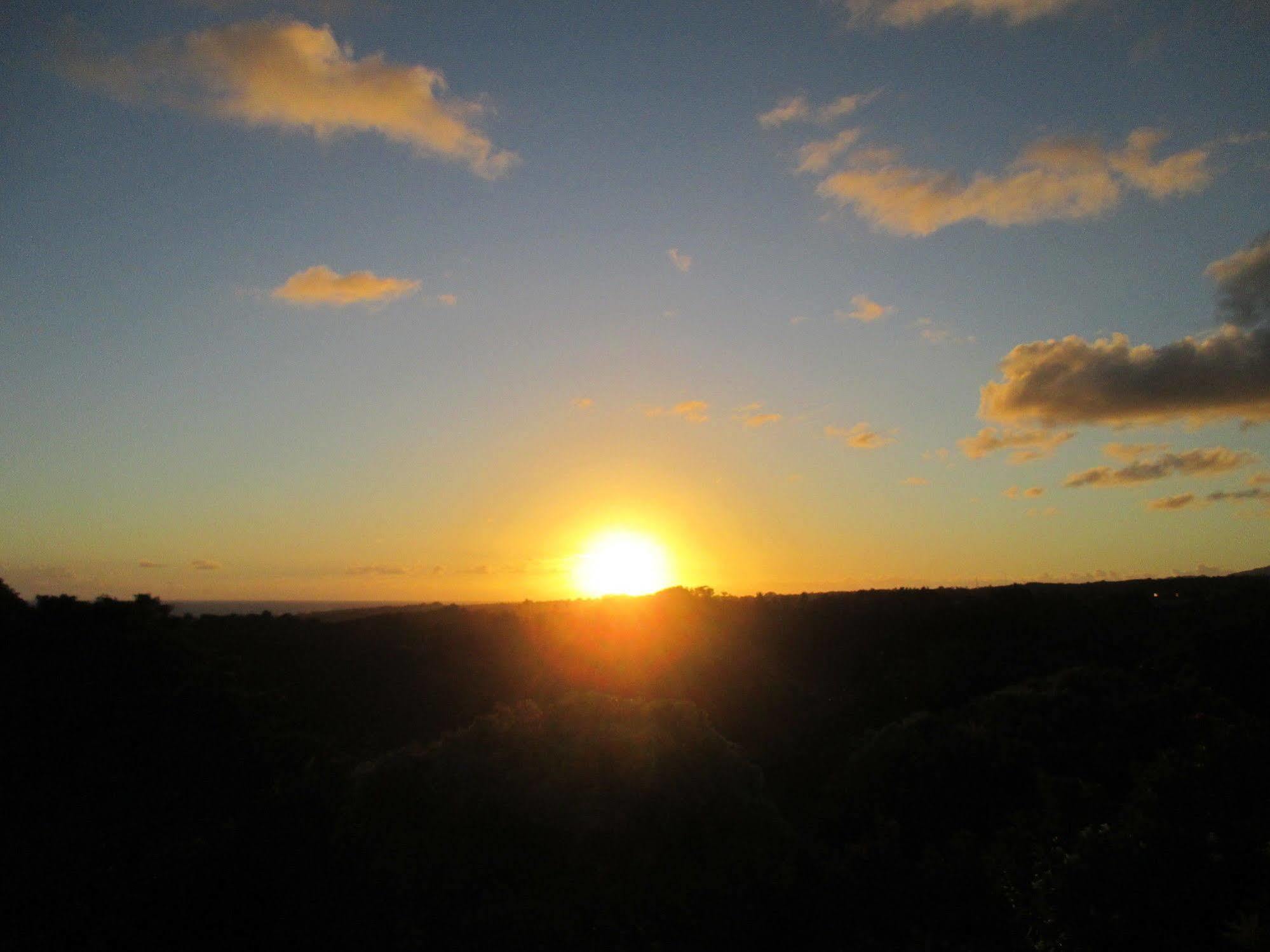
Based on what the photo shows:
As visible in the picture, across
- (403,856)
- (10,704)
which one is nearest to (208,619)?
(10,704)

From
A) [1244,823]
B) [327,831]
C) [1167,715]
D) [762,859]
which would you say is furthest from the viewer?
[1167,715]

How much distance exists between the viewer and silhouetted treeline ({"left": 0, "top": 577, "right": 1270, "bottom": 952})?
34.9ft

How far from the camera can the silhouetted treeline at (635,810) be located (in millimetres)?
10648

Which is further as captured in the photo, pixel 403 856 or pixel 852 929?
pixel 403 856

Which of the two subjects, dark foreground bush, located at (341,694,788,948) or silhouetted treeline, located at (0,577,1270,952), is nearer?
silhouetted treeline, located at (0,577,1270,952)

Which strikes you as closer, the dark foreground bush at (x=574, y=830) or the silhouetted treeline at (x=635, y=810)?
the silhouetted treeline at (x=635, y=810)

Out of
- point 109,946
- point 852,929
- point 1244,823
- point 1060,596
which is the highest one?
point 1060,596

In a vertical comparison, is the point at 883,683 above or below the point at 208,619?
below

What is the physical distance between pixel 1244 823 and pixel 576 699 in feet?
43.1

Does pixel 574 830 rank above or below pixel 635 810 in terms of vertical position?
below

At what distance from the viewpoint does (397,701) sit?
3019 cm

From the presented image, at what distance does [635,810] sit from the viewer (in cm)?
1600

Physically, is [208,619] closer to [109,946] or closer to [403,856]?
[403,856]

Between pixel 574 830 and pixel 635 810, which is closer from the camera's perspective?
pixel 574 830
